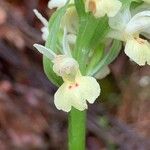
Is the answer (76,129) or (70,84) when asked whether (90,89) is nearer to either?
(70,84)

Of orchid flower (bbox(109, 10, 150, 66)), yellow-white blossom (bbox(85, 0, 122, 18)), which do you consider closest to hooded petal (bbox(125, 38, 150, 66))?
orchid flower (bbox(109, 10, 150, 66))

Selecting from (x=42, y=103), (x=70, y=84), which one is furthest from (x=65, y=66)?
(x=42, y=103)

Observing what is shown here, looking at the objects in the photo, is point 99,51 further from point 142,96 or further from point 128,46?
point 142,96

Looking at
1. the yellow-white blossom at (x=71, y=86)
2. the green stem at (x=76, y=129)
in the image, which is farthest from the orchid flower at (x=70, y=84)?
the green stem at (x=76, y=129)

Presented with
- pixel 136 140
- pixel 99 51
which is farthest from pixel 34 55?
pixel 99 51

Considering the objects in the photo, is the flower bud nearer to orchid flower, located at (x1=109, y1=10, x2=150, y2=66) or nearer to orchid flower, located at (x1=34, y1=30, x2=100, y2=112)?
orchid flower, located at (x1=34, y1=30, x2=100, y2=112)
